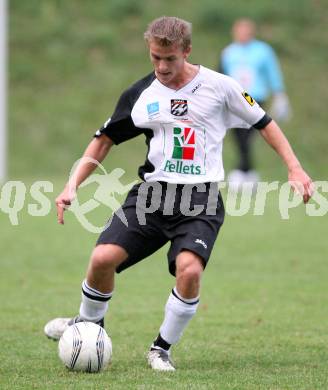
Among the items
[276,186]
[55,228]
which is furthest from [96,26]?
[55,228]

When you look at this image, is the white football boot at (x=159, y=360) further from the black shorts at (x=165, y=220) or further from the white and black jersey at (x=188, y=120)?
the white and black jersey at (x=188, y=120)

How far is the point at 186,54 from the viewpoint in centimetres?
546

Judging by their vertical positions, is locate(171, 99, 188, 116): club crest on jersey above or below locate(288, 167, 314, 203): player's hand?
above

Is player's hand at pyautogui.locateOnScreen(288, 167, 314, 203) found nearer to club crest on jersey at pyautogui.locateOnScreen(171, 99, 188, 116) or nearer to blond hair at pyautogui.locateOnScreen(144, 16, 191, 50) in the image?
club crest on jersey at pyautogui.locateOnScreen(171, 99, 188, 116)

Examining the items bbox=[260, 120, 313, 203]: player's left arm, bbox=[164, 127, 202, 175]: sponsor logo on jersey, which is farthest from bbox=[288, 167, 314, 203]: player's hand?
bbox=[164, 127, 202, 175]: sponsor logo on jersey

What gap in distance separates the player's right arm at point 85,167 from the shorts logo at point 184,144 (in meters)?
0.42

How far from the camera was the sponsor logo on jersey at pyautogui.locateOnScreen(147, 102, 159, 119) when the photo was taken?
18.2 ft

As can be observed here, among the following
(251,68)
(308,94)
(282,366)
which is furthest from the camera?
(308,94)

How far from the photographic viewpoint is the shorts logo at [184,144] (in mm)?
5500

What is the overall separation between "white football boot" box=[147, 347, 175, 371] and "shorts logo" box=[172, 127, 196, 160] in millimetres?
1042

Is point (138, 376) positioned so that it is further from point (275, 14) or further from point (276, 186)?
point (275, 14)

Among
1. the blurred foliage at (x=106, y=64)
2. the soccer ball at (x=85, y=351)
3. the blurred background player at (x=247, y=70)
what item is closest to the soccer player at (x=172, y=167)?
the soccer ball at (x=85, y=351)

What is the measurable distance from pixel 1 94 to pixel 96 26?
6.49 m

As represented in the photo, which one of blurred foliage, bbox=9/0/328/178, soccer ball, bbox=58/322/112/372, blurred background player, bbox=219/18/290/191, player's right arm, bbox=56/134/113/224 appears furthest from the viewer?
blurred foliage, bbox=9/0/328/178
